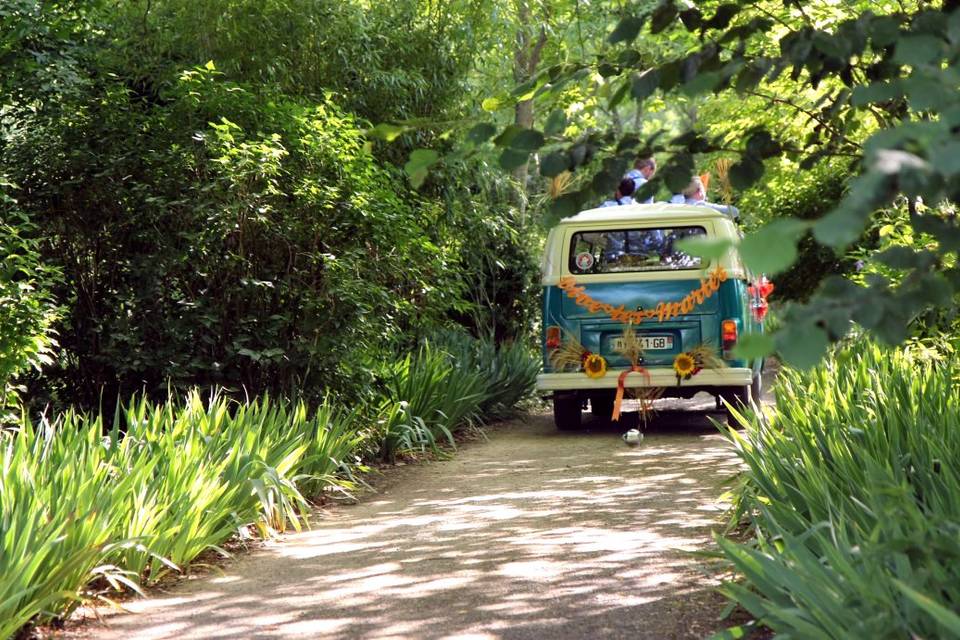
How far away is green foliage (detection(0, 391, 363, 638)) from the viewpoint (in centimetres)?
471

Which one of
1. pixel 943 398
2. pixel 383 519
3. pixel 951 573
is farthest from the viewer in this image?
pixel 383 519

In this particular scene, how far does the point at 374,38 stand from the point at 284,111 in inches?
108

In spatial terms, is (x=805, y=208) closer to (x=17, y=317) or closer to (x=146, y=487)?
(x=17, y=317)

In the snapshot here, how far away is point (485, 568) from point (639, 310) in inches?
229

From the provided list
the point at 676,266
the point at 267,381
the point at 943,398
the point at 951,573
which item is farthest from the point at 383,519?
the point at 676,266

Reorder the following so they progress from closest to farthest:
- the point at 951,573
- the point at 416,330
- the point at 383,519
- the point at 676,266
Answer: the point at 951,573 → the point at 383,519 → the point at 676,266 → the point at 416,330

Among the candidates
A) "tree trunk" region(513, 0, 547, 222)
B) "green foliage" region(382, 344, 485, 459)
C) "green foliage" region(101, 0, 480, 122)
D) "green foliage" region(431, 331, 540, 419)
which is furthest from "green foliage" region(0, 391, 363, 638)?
"tree trunk" region(513, 0, 547, 222)

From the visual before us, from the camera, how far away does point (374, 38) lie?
11.8 meters

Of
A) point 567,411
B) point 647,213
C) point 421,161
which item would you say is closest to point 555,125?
point 421,161

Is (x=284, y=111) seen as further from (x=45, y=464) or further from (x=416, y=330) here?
(x=45, y=464)

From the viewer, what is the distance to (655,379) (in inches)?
449

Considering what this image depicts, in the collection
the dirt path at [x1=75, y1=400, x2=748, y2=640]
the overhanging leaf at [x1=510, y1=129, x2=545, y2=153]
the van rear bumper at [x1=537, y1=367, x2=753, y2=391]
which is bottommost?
the dirt path at [x1=75, y1=400, x2=748, y2=640]

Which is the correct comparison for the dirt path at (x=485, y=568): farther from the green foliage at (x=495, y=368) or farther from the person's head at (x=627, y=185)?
the green foliage at (x=495, y=368)

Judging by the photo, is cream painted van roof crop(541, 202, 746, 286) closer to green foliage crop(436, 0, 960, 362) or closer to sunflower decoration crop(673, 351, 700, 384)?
sunflower decoration crop(673, 351, 700, 384)
